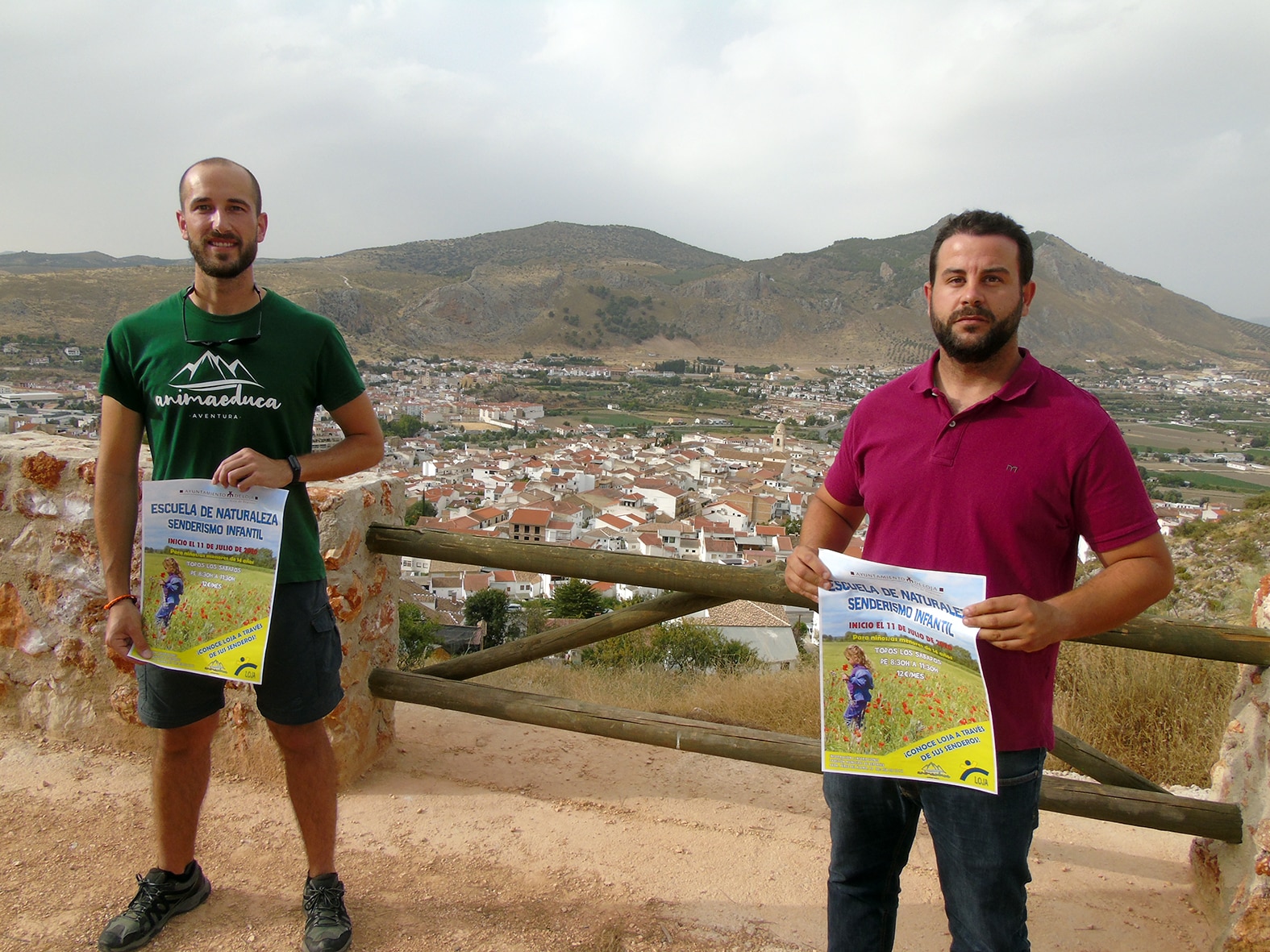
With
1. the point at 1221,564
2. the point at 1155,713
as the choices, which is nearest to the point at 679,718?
the point at 1155,713

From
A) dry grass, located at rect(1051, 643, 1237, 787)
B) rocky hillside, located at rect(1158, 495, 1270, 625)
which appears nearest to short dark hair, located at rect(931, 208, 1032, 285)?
dry grass, located at rect(1051, 643, 1237, 787)

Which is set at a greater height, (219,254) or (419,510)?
(219,254)

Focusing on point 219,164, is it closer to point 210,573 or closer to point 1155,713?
point 210,573

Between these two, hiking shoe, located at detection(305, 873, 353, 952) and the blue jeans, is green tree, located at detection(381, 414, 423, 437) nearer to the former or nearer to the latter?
hiking shoe, located at detection(305, 873, 353, 952)

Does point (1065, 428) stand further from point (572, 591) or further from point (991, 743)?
point (572, 591)

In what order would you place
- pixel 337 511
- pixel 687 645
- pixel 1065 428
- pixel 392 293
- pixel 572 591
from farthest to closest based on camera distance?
pixel 392 293
pixel 572 591
pixel 687 645
pixel 337 511
pixel 1065 428

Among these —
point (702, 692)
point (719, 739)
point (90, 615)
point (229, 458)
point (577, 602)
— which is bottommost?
point (577, 602)

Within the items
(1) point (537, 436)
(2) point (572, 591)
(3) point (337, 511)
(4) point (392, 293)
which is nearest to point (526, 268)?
(4) point (392, 293)
